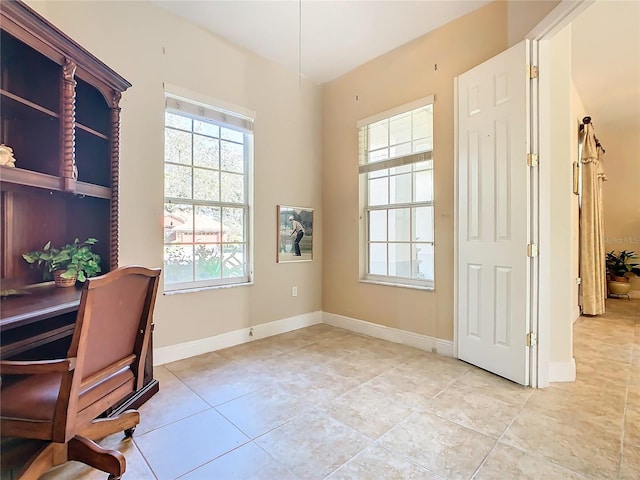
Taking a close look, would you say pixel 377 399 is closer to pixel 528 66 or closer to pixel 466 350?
pixel 466 350

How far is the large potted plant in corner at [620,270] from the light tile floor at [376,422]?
3816mm

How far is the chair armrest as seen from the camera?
1.17 metres

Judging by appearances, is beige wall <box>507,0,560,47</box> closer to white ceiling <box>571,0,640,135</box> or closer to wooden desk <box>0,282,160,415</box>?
white ceiling <box>571,0,640,135</box>

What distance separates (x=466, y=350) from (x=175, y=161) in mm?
3160

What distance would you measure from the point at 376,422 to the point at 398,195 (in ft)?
7.64

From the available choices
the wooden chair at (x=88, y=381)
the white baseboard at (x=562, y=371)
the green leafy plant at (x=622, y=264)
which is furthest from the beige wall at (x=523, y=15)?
the green leafy plant at (x=622, y=264)

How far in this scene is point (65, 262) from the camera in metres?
2.06

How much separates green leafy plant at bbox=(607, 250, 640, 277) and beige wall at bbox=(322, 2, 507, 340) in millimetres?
5038

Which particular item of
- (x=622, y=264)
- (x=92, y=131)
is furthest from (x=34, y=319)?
(x=622, y=264)

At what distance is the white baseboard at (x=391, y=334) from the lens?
3.03 meters

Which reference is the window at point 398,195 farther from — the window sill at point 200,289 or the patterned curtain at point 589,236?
the patterned curtain at point 589,236

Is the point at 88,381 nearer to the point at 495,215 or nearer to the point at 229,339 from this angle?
the point at 229,339

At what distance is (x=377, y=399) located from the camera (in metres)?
2.17

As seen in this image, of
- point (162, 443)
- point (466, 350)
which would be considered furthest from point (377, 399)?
point (162, 443)
